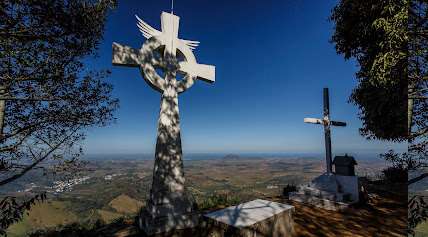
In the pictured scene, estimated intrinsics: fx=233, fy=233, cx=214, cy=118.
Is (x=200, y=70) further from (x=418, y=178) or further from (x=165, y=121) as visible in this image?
(x=418, y=178)

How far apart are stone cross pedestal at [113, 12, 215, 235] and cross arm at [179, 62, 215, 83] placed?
0.10 m

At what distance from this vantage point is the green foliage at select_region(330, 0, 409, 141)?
5.47 m

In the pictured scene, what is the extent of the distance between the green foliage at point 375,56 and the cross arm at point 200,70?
4.06 m

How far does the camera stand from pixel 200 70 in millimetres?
6473

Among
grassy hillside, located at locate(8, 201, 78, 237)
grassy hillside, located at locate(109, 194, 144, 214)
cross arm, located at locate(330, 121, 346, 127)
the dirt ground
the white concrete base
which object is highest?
cross arm, located at locate(330, 121, 346, 127)

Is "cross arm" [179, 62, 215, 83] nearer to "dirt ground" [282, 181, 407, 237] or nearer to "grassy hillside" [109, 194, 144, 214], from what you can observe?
"dirt ground" [282, 181, 407, 237]

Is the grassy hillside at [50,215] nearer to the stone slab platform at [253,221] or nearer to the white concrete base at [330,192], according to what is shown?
the white concrete base at [330,192]

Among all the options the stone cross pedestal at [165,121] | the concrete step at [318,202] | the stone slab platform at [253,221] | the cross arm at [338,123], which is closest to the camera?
the stone slab platform at [253,221]

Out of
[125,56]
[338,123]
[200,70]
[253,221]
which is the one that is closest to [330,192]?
[338,123]

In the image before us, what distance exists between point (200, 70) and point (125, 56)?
2.01m

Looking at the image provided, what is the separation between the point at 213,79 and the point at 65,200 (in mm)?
67652

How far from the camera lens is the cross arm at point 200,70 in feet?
20.7

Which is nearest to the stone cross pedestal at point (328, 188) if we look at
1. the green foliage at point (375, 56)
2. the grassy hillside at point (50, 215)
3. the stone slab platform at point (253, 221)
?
the green foliage at point (375, 56)

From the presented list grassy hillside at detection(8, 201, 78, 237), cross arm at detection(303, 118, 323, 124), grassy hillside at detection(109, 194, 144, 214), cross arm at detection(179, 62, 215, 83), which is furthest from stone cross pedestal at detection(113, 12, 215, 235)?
grassy hillside at detection(109, 194, 144, 214)
